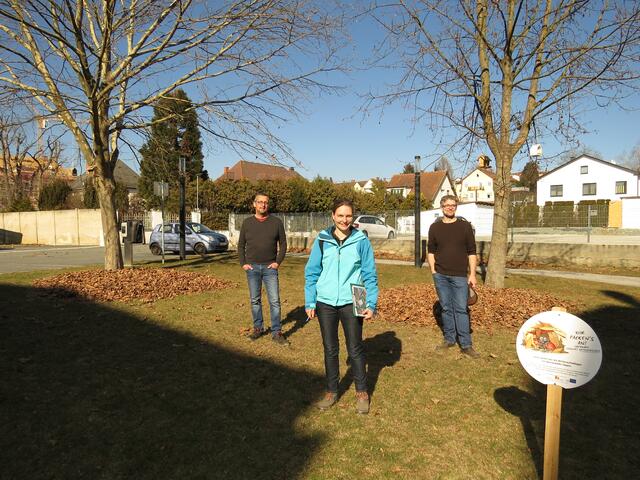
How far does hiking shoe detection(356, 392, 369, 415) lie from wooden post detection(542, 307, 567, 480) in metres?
1.54

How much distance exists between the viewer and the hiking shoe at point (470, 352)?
5218 mm

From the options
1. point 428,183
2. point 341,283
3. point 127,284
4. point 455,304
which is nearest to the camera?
point 341,283

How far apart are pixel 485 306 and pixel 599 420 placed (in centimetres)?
364

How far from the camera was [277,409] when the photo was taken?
382 centimetres

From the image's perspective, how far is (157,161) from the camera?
39.9 feet

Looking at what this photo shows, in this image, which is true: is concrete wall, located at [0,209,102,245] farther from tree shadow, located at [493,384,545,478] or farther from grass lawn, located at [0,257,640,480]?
tree shadow, located at [493,384,545,478]

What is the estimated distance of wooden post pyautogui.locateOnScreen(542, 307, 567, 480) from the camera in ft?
8.07

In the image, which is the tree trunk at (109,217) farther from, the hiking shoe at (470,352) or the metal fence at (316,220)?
the metal fence at (316,220)

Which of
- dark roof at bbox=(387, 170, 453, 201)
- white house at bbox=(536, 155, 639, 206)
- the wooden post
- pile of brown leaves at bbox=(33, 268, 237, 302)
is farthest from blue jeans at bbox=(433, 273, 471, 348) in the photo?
dark roof at bbox=(387, 170, 453, 201)

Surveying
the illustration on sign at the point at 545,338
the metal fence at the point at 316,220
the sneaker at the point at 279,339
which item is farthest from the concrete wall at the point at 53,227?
the illustration on sign at the point at 545,338

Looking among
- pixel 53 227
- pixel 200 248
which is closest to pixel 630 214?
pixel 200 248

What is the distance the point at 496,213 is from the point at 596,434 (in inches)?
205

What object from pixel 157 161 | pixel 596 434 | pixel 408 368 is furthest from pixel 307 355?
pixel 157 161

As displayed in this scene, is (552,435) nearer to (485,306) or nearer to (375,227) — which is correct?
(485,306)
